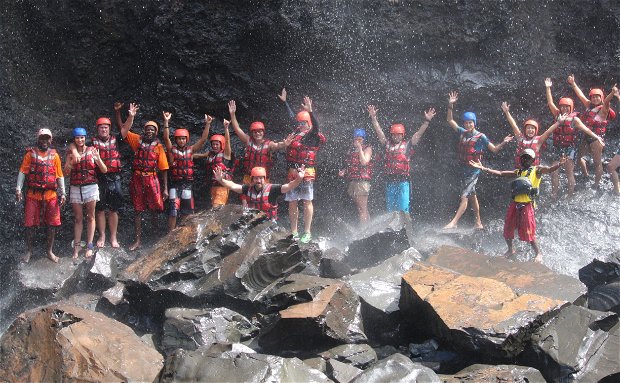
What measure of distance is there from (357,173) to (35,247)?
232 inches

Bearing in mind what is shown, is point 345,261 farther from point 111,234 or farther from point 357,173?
point 111,234

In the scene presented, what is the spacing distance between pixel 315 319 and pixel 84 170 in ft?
16.0

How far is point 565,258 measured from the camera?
30.7 ft

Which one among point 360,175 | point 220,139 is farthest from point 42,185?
point 360,175

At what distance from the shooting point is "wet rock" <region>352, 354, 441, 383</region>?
5047 mm

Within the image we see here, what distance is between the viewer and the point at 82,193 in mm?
9117

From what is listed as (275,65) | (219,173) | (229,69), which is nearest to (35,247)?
(219,173)

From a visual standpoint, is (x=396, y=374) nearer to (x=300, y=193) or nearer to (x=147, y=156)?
(x=300, y=193)

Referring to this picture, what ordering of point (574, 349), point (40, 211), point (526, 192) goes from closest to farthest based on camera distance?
1. point (574, 349)
2. point (526, 192)
3. point (40, 211)

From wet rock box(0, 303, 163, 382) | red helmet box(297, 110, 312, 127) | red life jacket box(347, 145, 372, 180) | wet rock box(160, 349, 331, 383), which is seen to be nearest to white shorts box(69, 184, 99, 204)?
wet rock box(0, 303, 163, 382)

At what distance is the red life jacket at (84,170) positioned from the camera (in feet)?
29.5

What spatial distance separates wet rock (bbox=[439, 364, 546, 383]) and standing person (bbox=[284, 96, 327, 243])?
4.61 m

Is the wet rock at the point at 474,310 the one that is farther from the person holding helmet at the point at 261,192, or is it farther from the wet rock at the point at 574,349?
the person holding helmet at the point at 261,192

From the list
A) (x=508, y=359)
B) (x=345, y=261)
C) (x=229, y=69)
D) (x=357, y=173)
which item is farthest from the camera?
(x=229, y=69)
